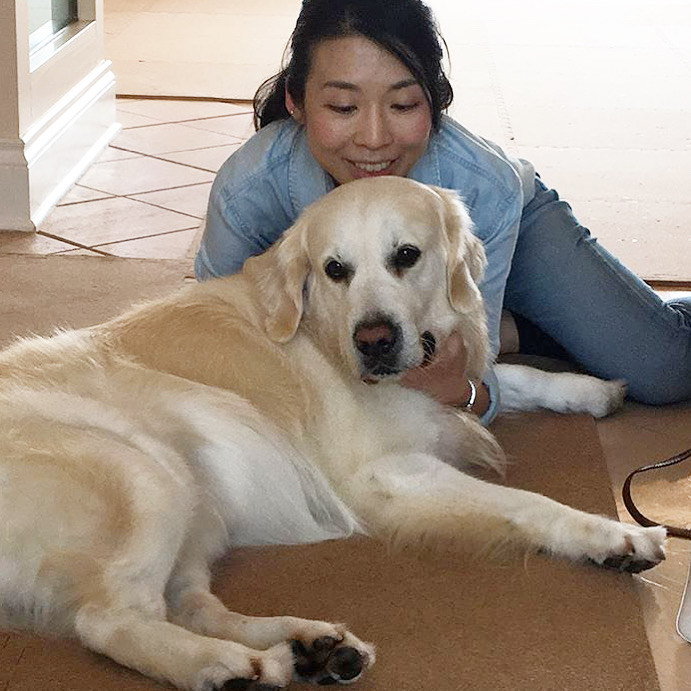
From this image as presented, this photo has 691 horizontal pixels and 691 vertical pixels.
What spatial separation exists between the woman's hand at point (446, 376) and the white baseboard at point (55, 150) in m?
2.14

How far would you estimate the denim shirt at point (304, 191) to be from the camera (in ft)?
8.66

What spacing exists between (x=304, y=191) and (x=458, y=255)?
55 centimetres

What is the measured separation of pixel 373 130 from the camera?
2.44m

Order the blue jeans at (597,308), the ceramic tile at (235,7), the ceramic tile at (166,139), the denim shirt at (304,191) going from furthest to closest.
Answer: the ceramic tile at (235,7) < the ceramic tile at (166,139) < the blue jeans at (597,308) < the denim shirt at (304,191)

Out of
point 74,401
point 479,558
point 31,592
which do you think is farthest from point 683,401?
point 31,592

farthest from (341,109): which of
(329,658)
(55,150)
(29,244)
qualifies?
(55,150)

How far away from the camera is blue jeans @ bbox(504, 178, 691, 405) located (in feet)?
9.45

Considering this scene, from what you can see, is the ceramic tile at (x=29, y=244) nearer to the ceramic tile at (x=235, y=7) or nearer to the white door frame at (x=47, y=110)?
the white door frame at (x=47, y=110)

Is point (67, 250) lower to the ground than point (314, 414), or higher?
lower

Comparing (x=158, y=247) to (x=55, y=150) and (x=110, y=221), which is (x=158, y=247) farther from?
(x=55, y=150)

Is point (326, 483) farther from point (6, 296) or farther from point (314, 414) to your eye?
point (6, 296)

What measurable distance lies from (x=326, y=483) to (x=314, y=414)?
132 mm

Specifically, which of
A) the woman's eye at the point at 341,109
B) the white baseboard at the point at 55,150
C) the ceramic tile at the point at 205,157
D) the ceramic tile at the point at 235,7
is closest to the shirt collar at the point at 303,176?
the woman's eye at the point at 341,109

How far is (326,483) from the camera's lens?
2.18 m
